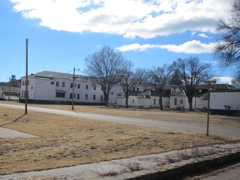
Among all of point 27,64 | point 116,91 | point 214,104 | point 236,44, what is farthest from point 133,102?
point 27,64

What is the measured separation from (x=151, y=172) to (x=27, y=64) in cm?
3026

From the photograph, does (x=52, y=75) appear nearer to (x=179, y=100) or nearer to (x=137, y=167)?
(x=179, y=100)

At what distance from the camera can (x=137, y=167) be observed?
26.8 ft

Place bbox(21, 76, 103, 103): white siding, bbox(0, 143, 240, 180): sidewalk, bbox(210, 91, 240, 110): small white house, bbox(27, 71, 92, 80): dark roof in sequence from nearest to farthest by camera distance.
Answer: bbox(0, 143, 240, 180): sidewalk
bbox(210, 91, 240, 110): small white house
bbox(21, 76, 103, 103): white siding
bbox(27, 71, 92, 80): dark roof

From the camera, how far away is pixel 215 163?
10.2 metres

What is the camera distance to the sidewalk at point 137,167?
712cm

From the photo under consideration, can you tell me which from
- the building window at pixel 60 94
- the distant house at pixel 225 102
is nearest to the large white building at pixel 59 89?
the building window at pixel 60 94

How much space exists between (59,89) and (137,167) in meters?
95.5

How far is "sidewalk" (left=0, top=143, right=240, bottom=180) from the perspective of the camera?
712 cm

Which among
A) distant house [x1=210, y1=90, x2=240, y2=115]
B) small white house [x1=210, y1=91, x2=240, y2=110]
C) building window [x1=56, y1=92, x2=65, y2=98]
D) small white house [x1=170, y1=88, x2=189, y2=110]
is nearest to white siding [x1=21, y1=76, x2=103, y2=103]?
building window [x1=56, y1=92, x2=65, y2=98]

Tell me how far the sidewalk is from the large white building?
87.1 m

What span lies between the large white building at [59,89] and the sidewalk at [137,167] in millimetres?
87096

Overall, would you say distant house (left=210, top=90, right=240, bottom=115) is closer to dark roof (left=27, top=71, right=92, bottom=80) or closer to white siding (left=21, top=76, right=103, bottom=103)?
dark roof (left=27, top=71, right=92, bottom=80)

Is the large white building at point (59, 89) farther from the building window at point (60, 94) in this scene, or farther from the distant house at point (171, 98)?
the distant house at point (171, 98)
